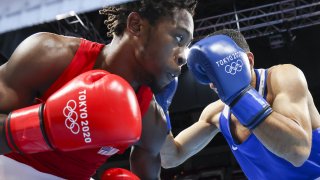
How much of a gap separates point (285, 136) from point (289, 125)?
0.06 m

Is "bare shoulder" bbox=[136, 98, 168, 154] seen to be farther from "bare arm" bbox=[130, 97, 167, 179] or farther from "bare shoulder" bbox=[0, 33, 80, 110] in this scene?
"bare shoulder" bbox=[0, 33, 80, 110]

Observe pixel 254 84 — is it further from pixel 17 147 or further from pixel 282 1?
pixel 282 1

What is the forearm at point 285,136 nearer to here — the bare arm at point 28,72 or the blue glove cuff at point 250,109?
the blue glove cuff at point 250,109

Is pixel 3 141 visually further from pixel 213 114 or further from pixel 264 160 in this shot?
pixel 213 114

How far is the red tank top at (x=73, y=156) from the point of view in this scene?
171cm

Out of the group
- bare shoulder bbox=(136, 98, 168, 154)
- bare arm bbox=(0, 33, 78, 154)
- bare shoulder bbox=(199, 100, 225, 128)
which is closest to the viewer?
bare arm bbox=(0, 33, 78, 154)

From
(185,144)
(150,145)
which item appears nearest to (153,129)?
(150,145)

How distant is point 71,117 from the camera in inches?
55.3

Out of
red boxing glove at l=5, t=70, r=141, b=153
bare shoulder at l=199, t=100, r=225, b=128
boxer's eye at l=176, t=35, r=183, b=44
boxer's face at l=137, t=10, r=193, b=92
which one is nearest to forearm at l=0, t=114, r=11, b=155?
red boxing glove at l=5, t=70, r=141, b=153

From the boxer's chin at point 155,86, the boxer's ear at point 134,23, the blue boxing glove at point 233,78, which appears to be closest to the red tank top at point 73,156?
the boxer's ear at point 134,23

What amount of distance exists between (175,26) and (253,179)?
137 cm

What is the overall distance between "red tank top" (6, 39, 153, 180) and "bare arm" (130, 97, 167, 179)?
0.78 feet

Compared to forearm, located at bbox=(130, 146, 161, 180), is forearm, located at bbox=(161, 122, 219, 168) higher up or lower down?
lower down

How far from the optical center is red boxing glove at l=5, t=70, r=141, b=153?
4.57 feet
